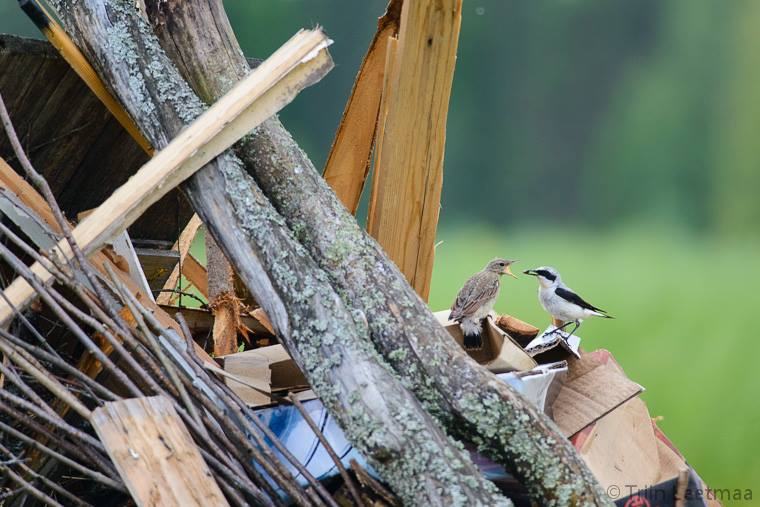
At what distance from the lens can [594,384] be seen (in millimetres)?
2385

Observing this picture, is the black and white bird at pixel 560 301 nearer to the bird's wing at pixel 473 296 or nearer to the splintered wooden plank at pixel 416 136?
the bird's wing at pixel 473 296

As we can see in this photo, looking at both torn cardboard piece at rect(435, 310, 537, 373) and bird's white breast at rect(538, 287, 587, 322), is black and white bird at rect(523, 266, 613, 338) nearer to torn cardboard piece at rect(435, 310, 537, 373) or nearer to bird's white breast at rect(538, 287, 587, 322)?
bird's white breast at rect(538, 287, 587, 322)

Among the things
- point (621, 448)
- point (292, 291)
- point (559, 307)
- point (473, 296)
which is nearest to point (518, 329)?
point (559, 307)

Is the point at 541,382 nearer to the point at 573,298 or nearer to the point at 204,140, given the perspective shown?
the point at 573,298

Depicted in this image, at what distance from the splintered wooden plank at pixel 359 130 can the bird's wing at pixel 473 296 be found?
485 mm

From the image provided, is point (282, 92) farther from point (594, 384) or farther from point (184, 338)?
point (594, 384)

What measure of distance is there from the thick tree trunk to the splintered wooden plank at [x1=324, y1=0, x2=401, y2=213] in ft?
1.85

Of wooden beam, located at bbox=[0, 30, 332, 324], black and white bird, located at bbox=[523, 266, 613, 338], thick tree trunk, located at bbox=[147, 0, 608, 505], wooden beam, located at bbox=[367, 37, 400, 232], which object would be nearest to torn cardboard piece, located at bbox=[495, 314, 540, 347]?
black and white bird, located at bbox=[523, 266, 613, 338]

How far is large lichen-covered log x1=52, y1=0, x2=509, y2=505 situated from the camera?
1664mm

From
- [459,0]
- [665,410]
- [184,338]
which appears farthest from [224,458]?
[665,410]

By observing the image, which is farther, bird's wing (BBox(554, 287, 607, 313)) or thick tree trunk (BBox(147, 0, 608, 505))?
bird's wing (BBox(554, 287, 607, 313))

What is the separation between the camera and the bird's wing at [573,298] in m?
3.04

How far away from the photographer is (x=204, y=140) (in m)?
1.90

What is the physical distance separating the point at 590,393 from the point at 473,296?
450 millimetres
